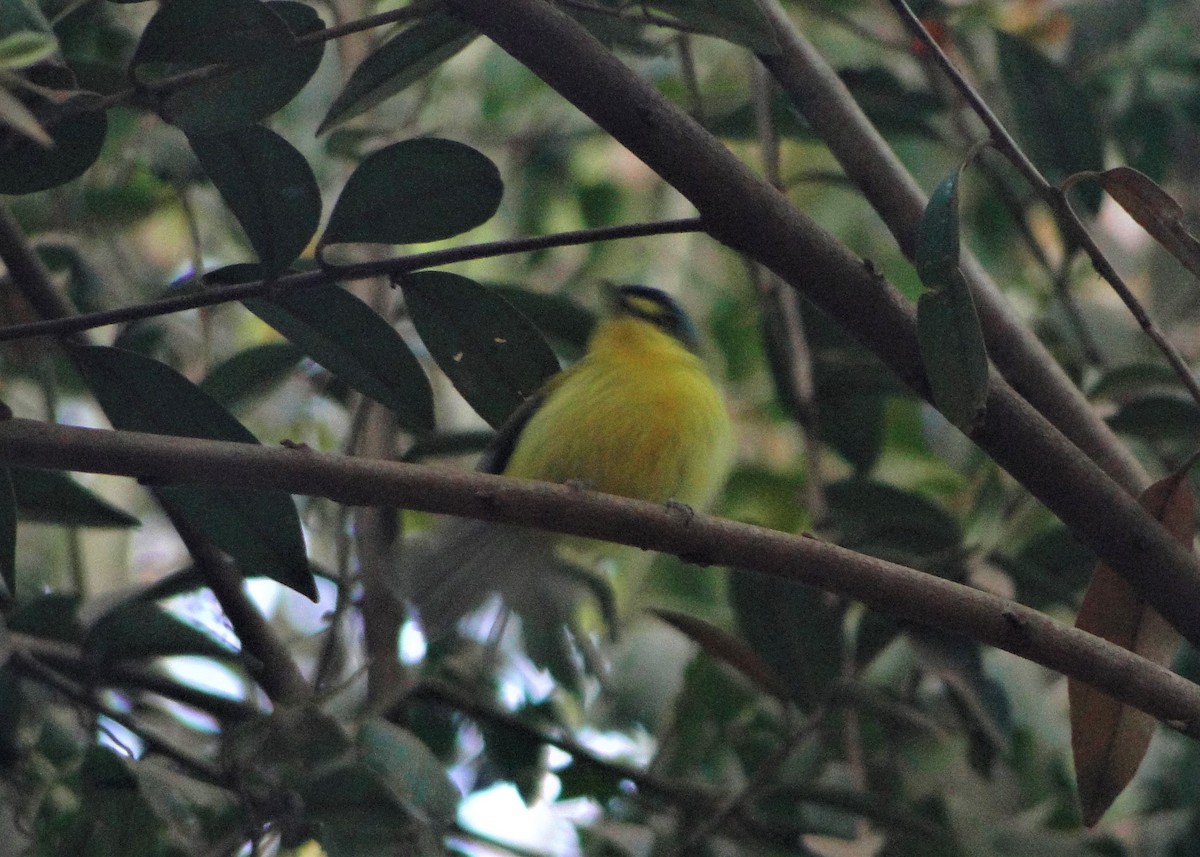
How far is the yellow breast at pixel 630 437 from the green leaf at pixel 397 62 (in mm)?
1119

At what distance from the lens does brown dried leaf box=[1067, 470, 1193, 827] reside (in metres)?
1.77

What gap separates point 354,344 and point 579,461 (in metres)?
1.12

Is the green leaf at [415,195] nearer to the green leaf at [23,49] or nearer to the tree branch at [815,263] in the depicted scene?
the tree branch at [815,263]

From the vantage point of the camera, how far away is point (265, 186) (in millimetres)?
1558

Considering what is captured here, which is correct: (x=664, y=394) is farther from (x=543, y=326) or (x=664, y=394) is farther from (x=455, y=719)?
(x=455, y=719)

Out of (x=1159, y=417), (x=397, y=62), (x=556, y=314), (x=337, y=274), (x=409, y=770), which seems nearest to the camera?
(x=337, y=274)

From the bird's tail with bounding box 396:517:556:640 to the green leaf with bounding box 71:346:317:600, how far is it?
910mm

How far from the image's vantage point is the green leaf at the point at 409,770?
184 centimetres

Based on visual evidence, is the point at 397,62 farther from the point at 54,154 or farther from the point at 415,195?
the point at 54,154

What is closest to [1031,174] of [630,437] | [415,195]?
[415,195]

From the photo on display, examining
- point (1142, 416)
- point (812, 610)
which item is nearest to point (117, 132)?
point (812, 610)

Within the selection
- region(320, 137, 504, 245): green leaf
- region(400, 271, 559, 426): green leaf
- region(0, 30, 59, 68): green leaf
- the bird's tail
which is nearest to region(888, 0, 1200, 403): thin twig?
region(320, 137, 504, 245): green leaf

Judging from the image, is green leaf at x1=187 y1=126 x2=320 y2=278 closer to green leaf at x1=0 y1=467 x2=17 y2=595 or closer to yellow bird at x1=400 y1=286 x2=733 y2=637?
green leaf at x1=0 y1=467 x2=17 y2=595

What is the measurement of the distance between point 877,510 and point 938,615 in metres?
1.42
